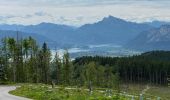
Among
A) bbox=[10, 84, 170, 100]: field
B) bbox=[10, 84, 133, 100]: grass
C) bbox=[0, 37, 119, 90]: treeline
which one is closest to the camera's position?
bbox=[10, 84, 133, 100]: grass

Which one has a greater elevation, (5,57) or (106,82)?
(5,57)

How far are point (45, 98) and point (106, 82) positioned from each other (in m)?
136

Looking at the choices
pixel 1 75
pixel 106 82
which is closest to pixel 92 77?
pixel 106 82

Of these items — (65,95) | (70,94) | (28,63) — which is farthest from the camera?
(28,63)

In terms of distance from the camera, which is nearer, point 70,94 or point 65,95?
point 65,95

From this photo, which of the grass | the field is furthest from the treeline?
the grass

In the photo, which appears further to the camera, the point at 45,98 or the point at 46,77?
the point at 46,77

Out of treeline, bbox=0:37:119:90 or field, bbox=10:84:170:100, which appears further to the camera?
treeline, bbox=0:37:119:90

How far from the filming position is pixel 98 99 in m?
36.8

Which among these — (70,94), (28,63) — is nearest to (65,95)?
(70,94)

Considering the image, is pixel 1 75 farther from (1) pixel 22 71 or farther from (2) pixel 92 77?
(2) pixel 92 77

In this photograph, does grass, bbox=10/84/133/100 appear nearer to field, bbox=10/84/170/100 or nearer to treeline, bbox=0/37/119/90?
field, bbox=10/84/170/100

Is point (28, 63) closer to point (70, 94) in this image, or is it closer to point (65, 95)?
point (70, 94)

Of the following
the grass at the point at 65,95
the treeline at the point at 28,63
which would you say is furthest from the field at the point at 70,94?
the treeline at the point at 28,63
